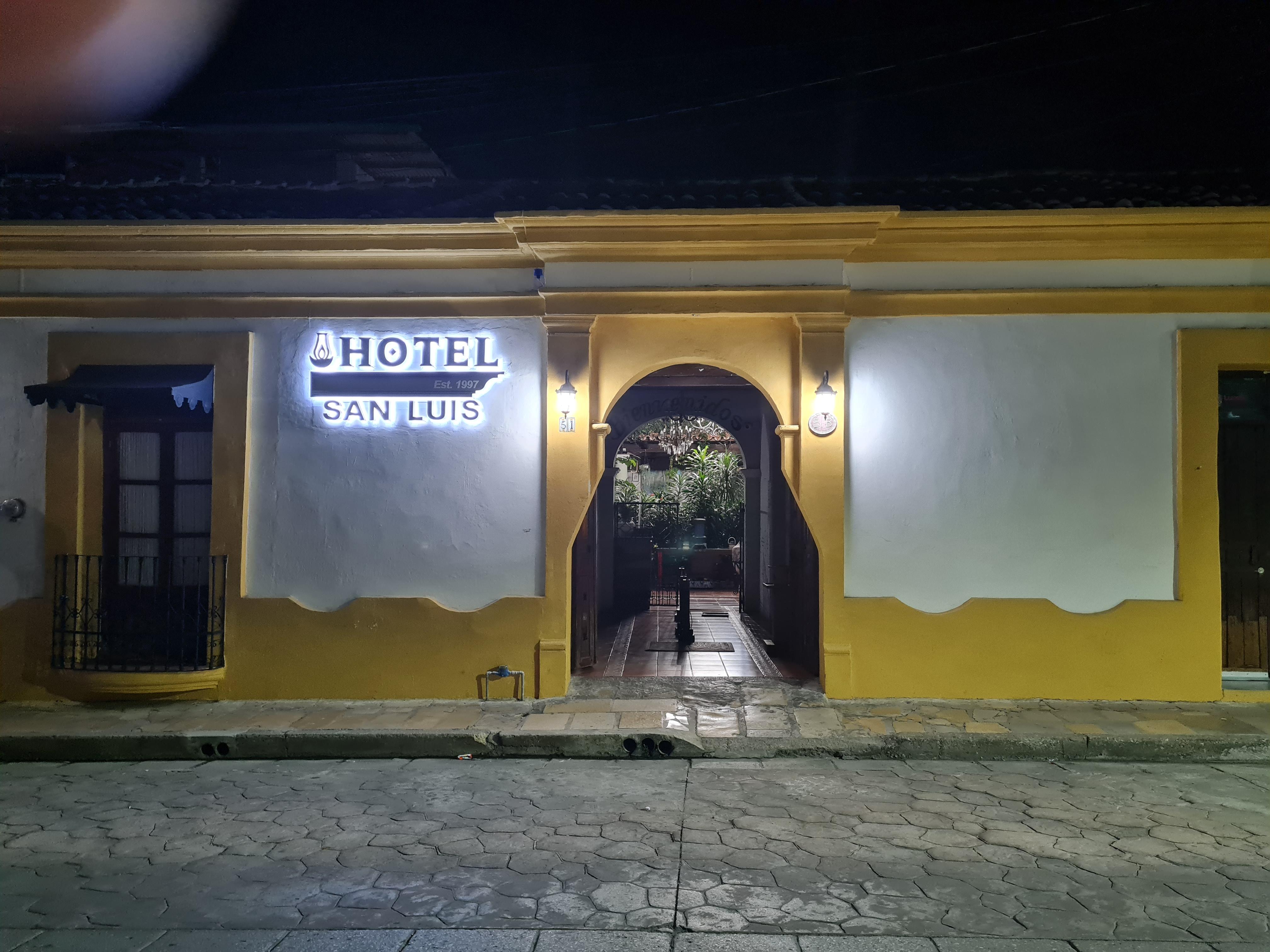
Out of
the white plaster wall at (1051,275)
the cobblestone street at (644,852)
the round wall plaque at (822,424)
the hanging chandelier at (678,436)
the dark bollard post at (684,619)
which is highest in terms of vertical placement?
the white plaster wall at (1051,275)

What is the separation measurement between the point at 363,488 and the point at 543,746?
10.1 ft

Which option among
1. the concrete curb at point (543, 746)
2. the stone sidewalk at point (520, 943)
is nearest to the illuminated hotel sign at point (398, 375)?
the concrete curb at point (543, 746)

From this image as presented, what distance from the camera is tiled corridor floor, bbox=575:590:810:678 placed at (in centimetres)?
896

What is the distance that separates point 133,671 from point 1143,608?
359 inches

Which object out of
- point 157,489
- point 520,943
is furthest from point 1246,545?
point 157,489

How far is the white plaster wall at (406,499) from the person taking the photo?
26.5 ft

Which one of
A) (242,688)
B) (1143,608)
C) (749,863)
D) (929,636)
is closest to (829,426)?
(929,636)

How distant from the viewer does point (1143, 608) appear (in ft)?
25.3

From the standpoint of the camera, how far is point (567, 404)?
7914 mm

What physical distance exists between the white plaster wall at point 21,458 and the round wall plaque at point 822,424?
23.9 feet

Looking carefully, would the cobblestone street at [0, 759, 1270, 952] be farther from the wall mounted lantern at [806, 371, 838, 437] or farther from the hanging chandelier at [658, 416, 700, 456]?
the hanging chandelier at [658, 416, 700, 456]

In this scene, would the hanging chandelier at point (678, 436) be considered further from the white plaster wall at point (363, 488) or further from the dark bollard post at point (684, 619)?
the white plaster wall at point (363, 488)

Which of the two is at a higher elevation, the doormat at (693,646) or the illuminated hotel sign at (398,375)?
the illuminated hotel sign at (398,375)

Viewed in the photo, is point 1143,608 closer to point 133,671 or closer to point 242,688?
point 242,688
